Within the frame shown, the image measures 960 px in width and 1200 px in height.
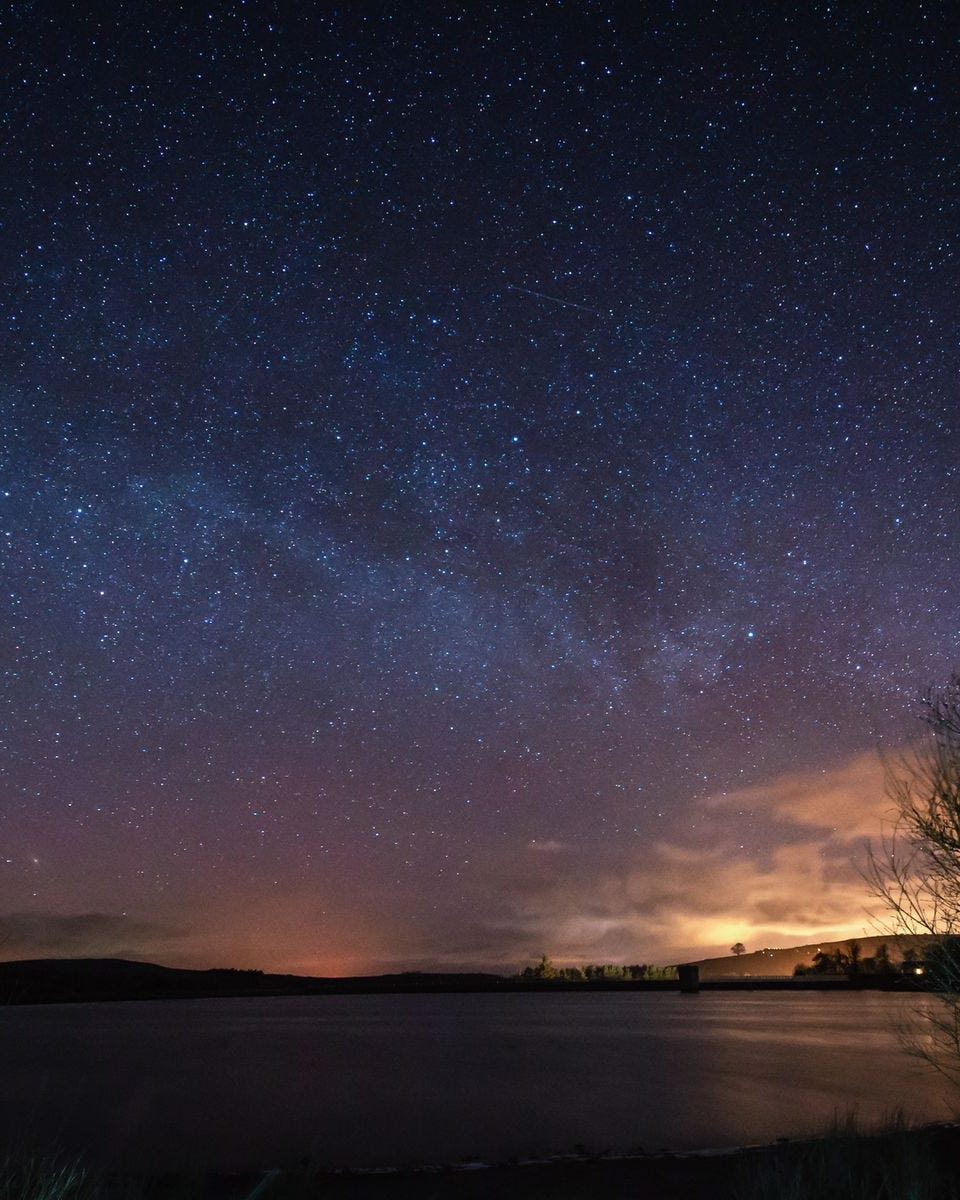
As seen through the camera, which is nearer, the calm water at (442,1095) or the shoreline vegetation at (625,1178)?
the shoreline vegetation at (625,1178)

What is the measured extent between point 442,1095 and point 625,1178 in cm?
2788

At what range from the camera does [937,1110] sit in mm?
28312

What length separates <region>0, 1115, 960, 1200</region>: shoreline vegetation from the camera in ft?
34.3

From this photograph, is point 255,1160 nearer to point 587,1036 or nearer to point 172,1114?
point 172,1114

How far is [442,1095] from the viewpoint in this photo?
3988cm

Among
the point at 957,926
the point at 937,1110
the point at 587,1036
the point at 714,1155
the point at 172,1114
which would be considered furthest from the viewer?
the point at 587,1036

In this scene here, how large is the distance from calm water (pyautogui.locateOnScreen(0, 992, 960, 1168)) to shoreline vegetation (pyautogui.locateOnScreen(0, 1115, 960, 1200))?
2.44 meters

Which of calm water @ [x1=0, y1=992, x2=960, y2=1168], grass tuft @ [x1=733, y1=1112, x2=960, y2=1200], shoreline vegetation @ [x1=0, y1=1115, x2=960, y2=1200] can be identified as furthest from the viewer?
calm water @ [x1=0, y1=992, x2=960, y2=1168]

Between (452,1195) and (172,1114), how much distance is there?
85.1ft

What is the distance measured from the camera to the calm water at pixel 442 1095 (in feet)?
87.9

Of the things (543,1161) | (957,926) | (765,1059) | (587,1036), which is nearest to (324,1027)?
(587,1036)

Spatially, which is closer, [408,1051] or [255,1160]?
[255,1160]

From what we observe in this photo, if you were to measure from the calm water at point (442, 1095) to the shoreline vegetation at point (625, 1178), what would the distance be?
8.02 ft

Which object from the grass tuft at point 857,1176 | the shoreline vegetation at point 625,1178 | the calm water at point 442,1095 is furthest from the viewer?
the calm water at point 442,1095
